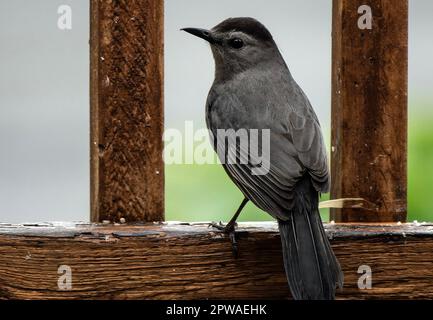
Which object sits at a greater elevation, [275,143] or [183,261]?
[275,143]

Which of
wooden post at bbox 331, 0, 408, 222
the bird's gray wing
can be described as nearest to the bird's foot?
the bird's gray wing

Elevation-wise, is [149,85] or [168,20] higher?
[168,20]

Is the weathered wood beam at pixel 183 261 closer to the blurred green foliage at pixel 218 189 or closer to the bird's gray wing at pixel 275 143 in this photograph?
the bird's gray wing at pixel 275 143

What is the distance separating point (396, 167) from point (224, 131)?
80cm

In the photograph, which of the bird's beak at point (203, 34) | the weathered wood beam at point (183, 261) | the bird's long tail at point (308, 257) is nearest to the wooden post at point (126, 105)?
the weathered wood beam at point (183, 261)


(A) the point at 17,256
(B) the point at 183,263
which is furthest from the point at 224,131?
(A) the point at 17,256

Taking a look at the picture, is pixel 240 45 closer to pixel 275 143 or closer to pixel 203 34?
pixel 203 34

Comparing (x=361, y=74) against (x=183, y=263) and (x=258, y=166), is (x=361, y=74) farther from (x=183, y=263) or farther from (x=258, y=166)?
(x=183, y=263)

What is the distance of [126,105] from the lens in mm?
4582

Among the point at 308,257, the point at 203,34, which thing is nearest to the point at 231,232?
the point at 308,257

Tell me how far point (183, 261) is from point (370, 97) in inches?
43.6

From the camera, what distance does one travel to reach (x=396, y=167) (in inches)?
188
